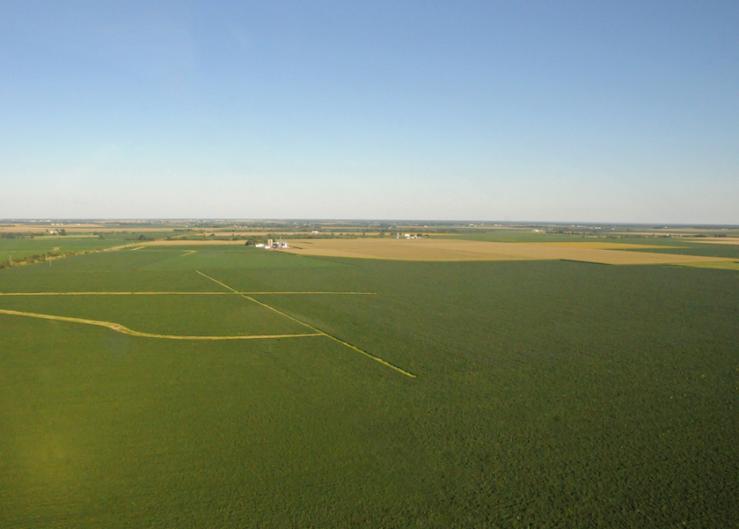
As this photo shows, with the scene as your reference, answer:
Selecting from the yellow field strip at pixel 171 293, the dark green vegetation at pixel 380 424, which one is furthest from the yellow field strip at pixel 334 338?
the yellow field strip at pixel 171 293

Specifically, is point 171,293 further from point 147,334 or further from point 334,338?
point 334,338

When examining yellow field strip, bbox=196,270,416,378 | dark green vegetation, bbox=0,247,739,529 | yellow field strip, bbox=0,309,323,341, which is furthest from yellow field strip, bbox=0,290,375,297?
yellow field strip, bbox=0,309,323,341

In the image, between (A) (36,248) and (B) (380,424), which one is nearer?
(B) (380,424)

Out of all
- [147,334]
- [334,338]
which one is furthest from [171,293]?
[334,338]

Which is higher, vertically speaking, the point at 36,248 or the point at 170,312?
the point at 36,248

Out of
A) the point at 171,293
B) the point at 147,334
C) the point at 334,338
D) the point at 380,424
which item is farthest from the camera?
the point at 171,293

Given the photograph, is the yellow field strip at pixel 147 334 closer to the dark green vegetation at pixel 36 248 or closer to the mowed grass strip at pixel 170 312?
the mowed grass strip at pixel 170 312

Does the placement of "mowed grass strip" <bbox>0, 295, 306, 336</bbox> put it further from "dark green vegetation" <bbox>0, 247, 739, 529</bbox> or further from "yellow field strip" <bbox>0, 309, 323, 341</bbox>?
"yellow field strip" <bbox>0, 309, 323, 341</bbox>

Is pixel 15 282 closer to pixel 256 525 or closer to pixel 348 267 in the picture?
pixel 348 267
